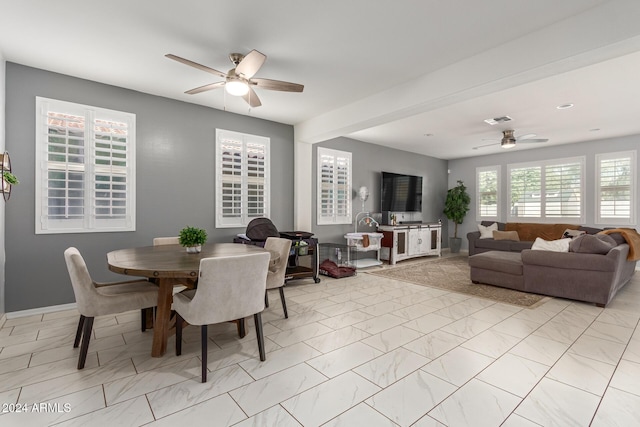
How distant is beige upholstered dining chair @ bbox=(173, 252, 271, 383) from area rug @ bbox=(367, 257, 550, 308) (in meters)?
3.34

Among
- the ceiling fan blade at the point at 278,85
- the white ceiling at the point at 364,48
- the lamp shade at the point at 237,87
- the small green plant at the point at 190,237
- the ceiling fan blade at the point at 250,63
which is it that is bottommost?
the small green plant at the point at 190,237

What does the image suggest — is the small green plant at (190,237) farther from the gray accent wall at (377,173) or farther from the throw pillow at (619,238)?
the throw pillow at (619,238)

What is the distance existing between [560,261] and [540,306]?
0.69 meters

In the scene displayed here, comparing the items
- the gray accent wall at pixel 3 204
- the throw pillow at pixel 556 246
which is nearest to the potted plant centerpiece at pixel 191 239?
the gray accent wall at pixel 3 204

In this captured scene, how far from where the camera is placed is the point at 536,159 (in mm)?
7426

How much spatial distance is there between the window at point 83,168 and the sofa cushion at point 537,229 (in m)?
7.86

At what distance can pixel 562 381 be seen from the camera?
2.12 metres

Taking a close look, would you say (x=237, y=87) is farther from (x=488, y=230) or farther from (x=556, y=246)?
(x=488, y=230)

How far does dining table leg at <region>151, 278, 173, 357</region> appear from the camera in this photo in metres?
2.43

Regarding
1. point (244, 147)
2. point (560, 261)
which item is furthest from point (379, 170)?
point (560, 261)

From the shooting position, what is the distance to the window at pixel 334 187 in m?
6.07

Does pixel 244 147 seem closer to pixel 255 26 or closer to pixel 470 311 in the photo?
pixel 255 26

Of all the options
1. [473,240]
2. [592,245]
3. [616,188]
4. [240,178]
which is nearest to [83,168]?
[240,178]

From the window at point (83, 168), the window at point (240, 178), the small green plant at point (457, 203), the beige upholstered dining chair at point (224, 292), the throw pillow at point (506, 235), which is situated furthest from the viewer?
the small green plant at point (457, 203)
